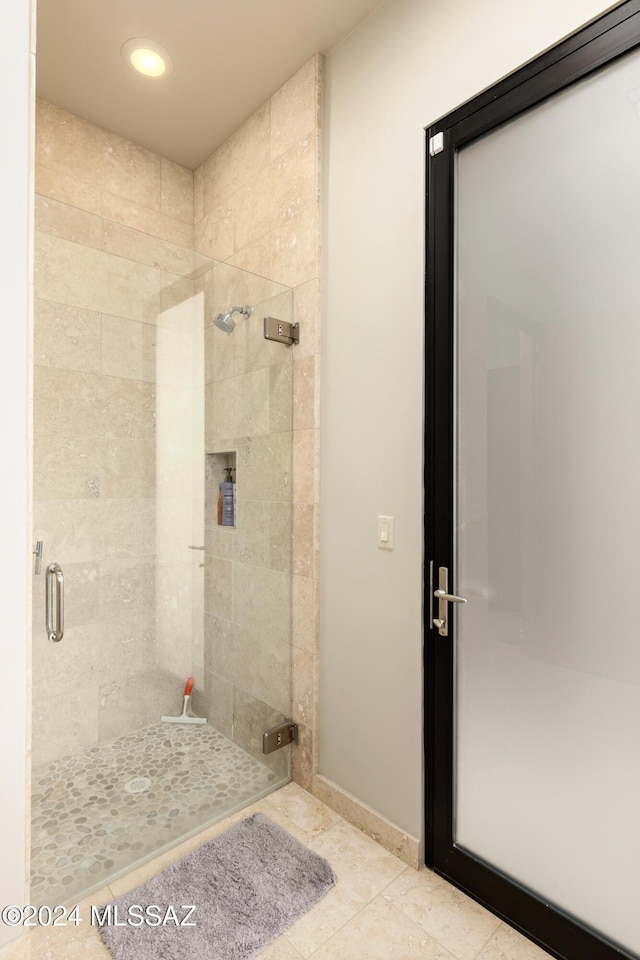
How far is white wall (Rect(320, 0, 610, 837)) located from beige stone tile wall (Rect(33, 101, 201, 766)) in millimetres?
566

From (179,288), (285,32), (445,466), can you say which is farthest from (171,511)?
(285,32)

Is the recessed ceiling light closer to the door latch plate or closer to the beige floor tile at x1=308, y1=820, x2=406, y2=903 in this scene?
the door latch plate

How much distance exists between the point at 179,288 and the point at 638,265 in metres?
1.36

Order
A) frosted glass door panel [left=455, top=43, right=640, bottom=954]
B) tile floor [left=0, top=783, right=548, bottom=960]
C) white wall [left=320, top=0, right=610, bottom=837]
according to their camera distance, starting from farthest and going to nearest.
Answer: white wall [left=320, top=0, right=610, bottom=837]
tile floor [left=0, top=783, right=548, bottom=960]
frosted glass door panel [left=455, top=43, right=640, bottom=954]

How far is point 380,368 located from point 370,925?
159 cm

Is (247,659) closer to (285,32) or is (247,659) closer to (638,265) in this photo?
(638,265)

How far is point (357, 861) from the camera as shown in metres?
1.58

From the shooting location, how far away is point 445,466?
1.48 metres

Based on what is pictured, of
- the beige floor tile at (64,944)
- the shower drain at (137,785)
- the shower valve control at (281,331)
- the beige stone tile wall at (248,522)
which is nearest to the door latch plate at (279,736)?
the beige stone tile wall at (248,522)

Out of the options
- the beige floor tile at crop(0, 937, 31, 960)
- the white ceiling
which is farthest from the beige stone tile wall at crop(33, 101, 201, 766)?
the white ceiling

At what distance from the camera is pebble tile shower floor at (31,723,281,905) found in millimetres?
1431

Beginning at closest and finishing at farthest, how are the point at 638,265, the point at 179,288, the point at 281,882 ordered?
the point at 638,265, the point at 281,882, the point at 179,288

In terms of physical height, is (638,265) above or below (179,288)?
below

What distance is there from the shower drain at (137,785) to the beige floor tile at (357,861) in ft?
1.85
